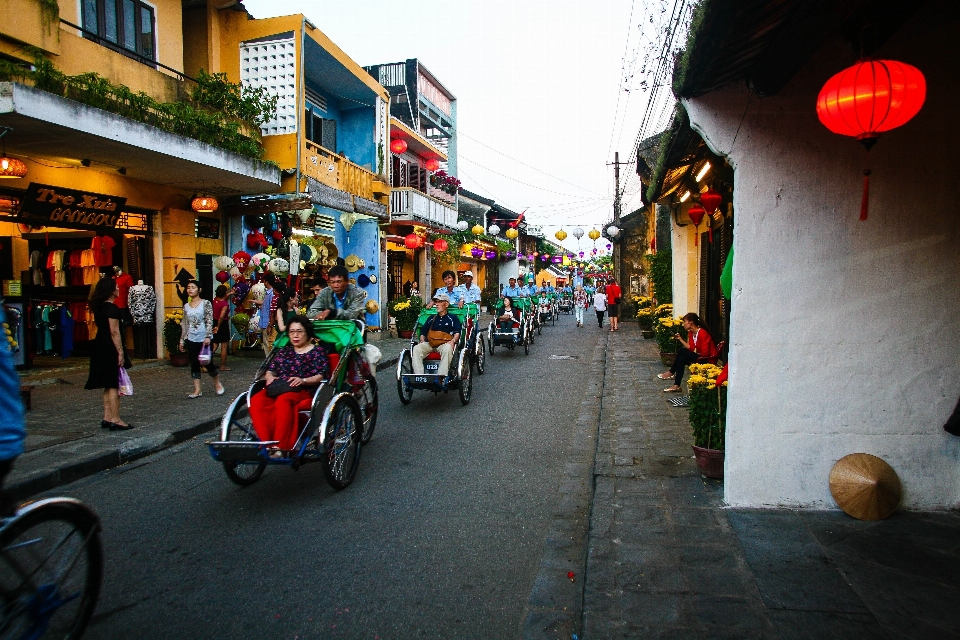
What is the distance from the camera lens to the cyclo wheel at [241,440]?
4.59 meters

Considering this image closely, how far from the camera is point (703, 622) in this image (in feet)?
9.21

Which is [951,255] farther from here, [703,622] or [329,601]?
[329,601]

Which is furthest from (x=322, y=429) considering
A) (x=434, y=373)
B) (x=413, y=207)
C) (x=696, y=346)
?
(x=413, y=207)

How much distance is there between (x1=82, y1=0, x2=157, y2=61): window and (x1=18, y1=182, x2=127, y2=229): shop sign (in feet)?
7.90

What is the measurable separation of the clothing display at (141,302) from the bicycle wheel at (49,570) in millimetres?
8847

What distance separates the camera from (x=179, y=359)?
10.9 m

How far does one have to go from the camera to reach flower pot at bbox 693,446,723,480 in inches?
184

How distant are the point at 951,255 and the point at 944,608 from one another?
7.22 ft

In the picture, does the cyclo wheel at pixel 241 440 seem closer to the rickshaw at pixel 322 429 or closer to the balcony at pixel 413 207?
the rickshaw at pixel 322 429

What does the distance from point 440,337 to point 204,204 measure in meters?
6.16

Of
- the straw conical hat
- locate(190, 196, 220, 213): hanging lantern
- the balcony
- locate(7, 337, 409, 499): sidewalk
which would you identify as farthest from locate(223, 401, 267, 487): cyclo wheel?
the balcony

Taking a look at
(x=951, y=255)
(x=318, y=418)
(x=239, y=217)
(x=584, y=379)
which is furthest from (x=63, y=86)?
(x=951, y=255)

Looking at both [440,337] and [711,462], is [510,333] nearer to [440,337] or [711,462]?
[440,337]

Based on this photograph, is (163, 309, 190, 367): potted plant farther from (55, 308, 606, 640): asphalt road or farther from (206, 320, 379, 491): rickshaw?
(206, 320, 379, 491): rickshaw
